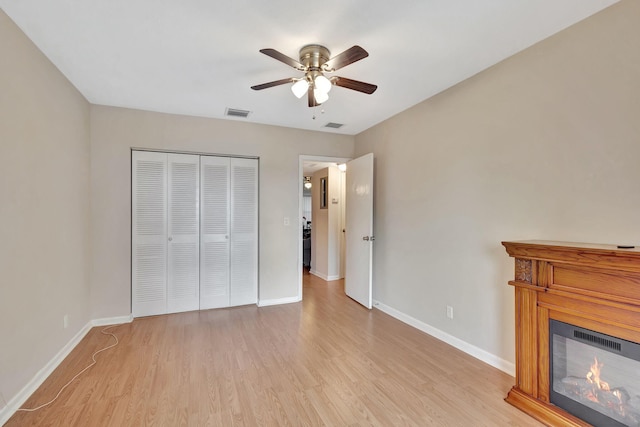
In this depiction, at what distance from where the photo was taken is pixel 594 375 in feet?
5.57

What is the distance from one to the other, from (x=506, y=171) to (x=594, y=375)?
1477mm

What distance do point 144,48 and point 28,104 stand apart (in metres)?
0.92

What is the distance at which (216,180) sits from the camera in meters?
3.88

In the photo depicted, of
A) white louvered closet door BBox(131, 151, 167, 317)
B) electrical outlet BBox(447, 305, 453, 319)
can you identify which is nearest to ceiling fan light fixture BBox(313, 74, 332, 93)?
electrical outlet BBox(447, 305, 453, 319)

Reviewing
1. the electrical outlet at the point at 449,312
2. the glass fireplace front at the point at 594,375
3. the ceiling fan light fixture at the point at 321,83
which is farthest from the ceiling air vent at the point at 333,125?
the glass fireplace front at the point at 594,375

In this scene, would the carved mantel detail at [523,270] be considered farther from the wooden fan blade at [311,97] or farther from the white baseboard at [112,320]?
the white baseboard at [112,320]

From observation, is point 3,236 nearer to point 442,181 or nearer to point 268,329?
point 268,329

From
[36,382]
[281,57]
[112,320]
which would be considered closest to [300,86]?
[281,57]

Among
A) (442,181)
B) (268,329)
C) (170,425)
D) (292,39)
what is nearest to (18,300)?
(170,425)

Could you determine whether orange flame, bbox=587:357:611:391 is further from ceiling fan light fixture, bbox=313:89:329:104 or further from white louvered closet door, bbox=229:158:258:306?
white louvered closet door, bbox=229:158:258:306

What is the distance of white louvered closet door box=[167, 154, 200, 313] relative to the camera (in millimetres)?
3684

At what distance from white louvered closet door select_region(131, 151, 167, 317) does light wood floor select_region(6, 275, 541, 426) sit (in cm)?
34

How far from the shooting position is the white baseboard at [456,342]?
7.78 feet

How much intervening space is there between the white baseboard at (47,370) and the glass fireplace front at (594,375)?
3.44 m
